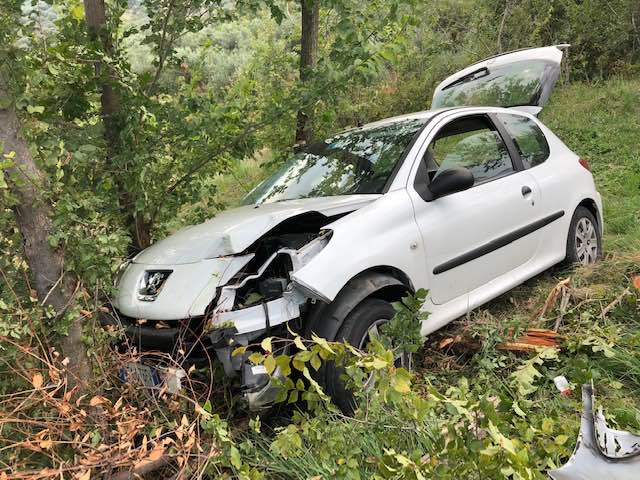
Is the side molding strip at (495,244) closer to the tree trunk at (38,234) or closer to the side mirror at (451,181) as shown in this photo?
the side mirror at (451,181)

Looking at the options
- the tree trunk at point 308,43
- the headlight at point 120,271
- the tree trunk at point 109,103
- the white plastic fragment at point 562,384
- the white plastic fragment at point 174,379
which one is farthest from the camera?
the tree trunk at point 308,43

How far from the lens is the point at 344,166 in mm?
3783

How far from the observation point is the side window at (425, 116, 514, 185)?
4.04 meters

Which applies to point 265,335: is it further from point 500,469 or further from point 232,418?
point 500,469

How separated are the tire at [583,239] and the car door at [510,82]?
1.01 metres

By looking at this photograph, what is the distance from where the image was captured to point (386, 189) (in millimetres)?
3338

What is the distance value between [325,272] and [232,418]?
0.94m

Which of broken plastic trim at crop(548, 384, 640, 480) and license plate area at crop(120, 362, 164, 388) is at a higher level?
license plate area at crop(120, 362, 164, 388)

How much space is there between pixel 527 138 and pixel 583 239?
40.0 inches

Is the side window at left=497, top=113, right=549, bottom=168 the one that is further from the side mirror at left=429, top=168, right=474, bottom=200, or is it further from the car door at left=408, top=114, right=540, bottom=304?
the side mirror at left=429, top=168, right=474, bottom=200

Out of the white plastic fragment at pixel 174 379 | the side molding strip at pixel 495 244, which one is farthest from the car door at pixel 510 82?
the white plastic fragment at pixel 174 379

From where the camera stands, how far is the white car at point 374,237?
9.01 feet

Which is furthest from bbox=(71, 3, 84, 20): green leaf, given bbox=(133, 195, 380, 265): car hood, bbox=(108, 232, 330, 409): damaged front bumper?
bbox=(108, 232, 330, 409): damaged front bumper

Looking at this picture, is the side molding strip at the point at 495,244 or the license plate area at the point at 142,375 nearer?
the license plate area at the point at 142,375
